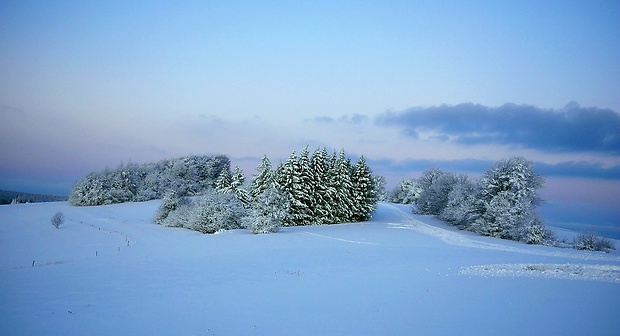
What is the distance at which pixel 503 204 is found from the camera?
43562 millimetres

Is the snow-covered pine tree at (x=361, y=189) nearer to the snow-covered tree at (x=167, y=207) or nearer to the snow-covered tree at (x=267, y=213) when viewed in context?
the snow-covered tree at (x=267, y=213)

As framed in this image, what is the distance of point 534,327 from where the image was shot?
473 inches

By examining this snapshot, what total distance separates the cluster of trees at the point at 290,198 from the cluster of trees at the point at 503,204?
515 inches

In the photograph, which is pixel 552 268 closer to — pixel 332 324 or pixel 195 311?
pixel 332 324

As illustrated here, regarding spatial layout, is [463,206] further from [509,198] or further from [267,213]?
[267,213]

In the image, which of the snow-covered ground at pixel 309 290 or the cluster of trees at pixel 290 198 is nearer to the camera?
the snow-covered ground at pixel 309 290

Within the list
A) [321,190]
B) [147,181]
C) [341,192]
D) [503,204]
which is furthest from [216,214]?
[147,181]

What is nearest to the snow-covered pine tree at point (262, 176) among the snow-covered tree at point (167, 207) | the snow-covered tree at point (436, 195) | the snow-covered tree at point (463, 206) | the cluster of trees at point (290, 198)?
the cluster of trees at point (290, 198)

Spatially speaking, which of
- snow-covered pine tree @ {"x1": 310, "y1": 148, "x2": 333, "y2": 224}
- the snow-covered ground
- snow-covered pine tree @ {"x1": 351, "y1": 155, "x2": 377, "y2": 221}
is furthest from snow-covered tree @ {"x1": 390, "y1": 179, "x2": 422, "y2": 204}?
the snow-covered ground

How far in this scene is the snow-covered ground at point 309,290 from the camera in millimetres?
12305

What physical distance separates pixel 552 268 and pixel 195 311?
21.5 meters

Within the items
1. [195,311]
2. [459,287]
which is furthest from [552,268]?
[195,311]

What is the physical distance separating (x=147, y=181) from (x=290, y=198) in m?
42.7

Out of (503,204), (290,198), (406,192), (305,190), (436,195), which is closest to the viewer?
(503,204)
